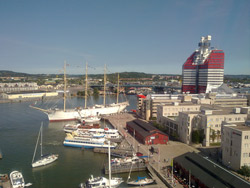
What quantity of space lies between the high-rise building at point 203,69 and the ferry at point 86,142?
1210 inches

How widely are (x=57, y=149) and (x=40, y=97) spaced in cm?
4188

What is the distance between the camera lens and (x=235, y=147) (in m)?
12.2

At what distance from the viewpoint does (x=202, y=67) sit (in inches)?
1763

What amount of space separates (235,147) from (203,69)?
3435cm

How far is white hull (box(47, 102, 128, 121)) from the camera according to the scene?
28531 mm

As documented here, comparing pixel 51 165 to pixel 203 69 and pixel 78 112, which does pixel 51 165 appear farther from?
pixel 203 69

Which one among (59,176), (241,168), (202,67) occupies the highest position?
(202,67)

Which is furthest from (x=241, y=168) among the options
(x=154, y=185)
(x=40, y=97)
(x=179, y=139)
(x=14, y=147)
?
(x=40, y=97)

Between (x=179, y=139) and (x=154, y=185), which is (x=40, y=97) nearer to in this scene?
(x=179, y=139)

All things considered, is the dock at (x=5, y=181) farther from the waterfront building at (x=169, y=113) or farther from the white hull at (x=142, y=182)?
the waterfront building at (x=169, y=113)

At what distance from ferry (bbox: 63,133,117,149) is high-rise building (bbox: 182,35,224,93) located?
30735 mm

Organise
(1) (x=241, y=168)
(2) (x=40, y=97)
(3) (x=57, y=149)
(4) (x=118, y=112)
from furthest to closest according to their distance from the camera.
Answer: (2) (x=40, y=97), (4) (x=118, y=112), (3) (x=57, y=149), (1) (x=241, y=168)

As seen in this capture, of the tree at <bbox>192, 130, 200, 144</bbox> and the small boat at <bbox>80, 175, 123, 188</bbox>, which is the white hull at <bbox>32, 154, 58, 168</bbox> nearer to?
the small boat at <bbox>80, 175, 123, 188</bbox>

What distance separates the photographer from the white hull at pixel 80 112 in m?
28.5
